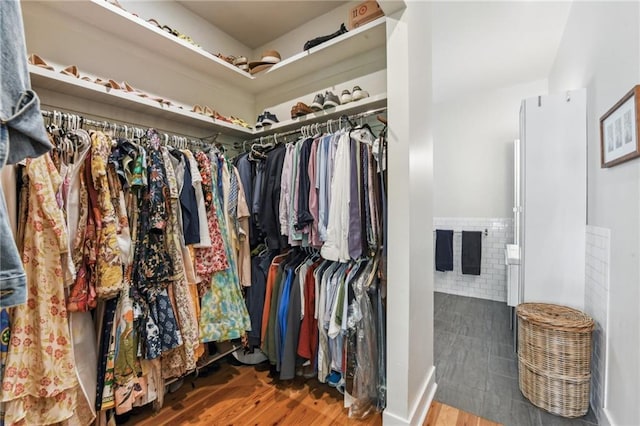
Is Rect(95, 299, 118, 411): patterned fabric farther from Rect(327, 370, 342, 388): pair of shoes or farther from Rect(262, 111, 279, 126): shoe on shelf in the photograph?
Rect(262, 111, 279, 126): shoe on shelf

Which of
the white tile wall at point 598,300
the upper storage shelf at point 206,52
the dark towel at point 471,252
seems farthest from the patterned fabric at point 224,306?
the dark towel at point 471,252

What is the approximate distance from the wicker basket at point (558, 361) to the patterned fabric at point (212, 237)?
6.45 feet

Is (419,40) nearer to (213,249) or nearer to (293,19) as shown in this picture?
(293,19)

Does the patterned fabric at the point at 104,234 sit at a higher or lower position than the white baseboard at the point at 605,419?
higher

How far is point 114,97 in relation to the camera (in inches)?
58.1

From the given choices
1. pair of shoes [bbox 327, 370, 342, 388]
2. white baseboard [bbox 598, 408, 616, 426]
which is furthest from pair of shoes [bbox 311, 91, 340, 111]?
white baseboard [bbox 598, 408, 616, 426]

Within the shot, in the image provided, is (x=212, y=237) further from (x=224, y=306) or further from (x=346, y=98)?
(x=346, y=98)

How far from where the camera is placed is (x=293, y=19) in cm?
223

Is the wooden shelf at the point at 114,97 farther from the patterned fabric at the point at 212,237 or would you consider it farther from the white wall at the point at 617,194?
the white wall at the point at 617,194

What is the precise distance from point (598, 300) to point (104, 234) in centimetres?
272

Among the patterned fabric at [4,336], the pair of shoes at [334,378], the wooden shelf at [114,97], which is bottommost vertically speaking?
the pair of shoes at [334,378]

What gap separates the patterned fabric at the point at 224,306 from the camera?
1665 millimetres

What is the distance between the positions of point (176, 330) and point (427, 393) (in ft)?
4.99

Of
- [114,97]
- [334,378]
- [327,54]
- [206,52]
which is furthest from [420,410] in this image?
[206,52]
